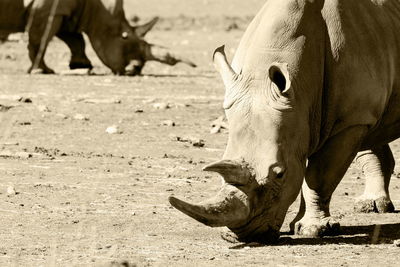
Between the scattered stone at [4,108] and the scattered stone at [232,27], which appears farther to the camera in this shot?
the scattered stone at [232,27]

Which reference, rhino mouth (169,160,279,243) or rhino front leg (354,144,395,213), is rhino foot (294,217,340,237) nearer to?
rhino mouth (169,160,279,243)

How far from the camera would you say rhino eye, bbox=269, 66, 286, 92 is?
7.45 meters

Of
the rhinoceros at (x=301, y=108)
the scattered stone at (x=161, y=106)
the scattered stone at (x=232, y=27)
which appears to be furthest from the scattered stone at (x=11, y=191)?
the scattered stone at (x=232, y=27)

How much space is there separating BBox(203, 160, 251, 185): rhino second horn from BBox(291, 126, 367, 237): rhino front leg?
782 millimetres

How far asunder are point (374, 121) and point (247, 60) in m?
0.88

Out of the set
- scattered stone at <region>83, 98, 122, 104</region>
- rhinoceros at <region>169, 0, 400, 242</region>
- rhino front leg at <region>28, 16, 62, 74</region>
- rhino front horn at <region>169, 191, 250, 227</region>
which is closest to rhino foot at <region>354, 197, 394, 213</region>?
rhinoceros at <region>169, 0, 400, 242</region>

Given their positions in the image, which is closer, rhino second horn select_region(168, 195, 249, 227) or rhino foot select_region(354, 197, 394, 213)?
rhino second horn select_region(168, 195, 249, 227)

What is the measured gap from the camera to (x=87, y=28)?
64.4 feet

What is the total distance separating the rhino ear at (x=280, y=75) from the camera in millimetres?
7422

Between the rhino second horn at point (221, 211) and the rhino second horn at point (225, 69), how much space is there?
72 centimetres

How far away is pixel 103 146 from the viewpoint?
11812mm

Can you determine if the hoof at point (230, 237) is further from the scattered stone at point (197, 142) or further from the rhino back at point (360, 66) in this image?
the scattered stone at point (197, 142)

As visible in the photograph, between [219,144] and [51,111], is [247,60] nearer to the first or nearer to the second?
[219,144]

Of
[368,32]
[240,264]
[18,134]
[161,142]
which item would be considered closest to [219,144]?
[161,142]
